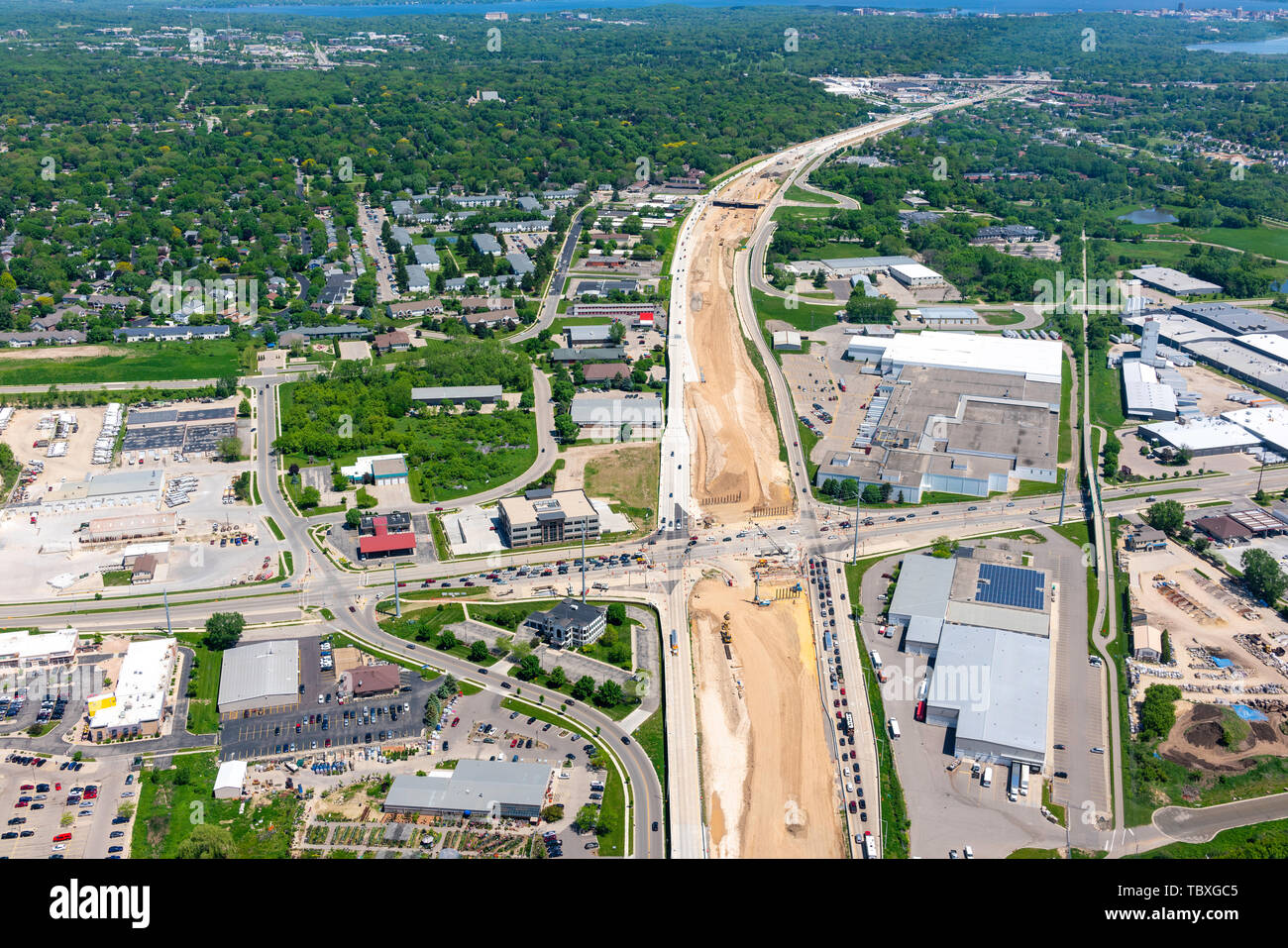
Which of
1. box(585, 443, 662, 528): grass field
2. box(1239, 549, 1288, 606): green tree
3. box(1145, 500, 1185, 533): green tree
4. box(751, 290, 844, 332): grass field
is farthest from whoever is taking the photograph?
box(751, 290, 844, 332): grass field

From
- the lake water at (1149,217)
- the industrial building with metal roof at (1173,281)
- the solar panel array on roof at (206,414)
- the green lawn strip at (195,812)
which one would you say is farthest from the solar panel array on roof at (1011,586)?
the lake water at (1149,217)

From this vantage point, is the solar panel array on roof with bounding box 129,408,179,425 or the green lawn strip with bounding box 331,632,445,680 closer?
the green lawn strip with bounding box 331,632,445,680

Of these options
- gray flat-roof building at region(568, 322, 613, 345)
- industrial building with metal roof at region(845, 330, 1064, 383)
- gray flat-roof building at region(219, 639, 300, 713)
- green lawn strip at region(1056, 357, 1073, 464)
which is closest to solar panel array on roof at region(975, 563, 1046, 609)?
green lawn strip at region(1056, 357, 1073, 464)

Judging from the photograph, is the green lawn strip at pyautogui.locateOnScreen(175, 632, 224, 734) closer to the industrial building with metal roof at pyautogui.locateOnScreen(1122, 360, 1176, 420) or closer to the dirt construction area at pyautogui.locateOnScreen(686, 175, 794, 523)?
the dirt construction area at pyautogui.locateOnScreen(686, 175, 794, 523)

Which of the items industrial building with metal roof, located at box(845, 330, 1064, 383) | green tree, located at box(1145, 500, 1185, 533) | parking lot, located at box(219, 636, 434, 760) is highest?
industrial building with metal roof, located at box(845, 330, 1064, 383)

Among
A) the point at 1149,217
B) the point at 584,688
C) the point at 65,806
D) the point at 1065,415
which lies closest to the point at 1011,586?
the point at 584,688

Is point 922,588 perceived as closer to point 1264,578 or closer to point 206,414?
point 1264,578
